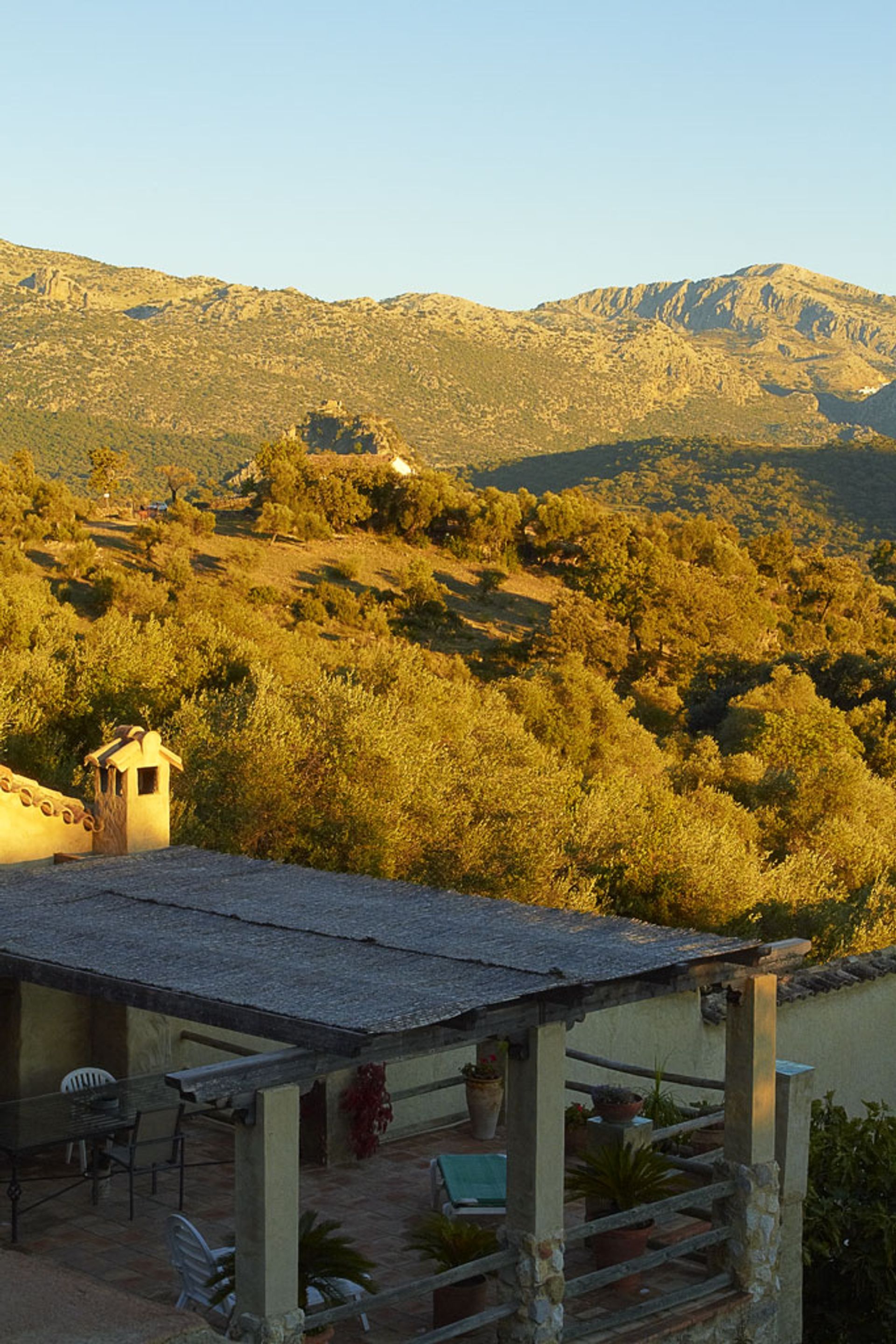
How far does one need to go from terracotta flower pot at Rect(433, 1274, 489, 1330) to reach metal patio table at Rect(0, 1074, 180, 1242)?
1975 mm

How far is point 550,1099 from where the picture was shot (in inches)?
284

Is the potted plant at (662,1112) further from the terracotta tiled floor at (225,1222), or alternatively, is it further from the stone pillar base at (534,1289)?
the stone pillar base at (534,1289)

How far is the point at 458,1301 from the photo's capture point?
7441mm

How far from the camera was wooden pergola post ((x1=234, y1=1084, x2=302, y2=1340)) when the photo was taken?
6344 millimetres

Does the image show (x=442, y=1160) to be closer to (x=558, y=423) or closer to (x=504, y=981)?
(x=504, y=981)

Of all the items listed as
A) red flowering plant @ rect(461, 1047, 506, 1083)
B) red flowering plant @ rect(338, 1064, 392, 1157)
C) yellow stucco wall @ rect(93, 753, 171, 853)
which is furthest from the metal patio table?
red flowering plant @ rect(461, 1047, 506, 1083)

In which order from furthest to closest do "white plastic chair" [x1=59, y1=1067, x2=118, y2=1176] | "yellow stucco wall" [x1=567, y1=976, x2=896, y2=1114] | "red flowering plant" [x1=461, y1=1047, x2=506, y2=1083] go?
1. "yellow stucco wall" [x1=567, y1=976, x2=896, y2=1114]
2. "red flowering plant" [x1=461, y1=1047, x2=506, y2=1083]
3. "white plastic chair" [x1=59, y1=1067, x2=118, y2=1176]

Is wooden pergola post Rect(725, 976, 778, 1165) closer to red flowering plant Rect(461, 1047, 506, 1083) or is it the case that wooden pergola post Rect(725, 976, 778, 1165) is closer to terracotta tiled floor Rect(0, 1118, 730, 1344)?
terracotta tiled floor Rect(0, 1118, 730, 1344)

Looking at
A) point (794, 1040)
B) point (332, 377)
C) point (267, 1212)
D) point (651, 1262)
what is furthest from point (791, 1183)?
point (332, 377)

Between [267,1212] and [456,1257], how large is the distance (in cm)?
160

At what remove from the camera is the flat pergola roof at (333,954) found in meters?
6.69

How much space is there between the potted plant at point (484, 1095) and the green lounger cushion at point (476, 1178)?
4.36 ft

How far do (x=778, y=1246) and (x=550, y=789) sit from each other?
12.6m

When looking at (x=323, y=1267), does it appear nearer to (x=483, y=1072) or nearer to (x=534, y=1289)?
(x=534, y=1289)
